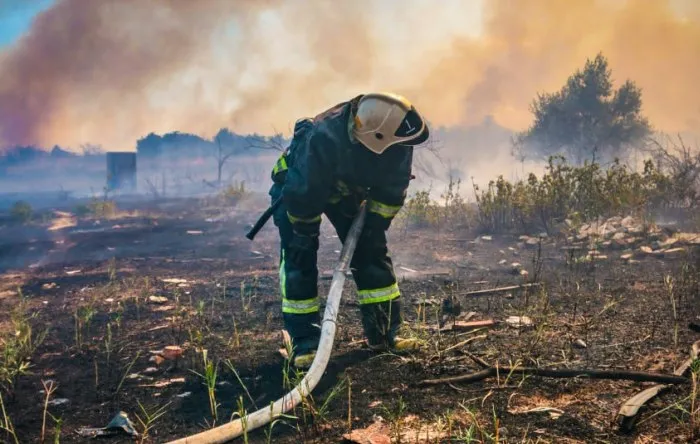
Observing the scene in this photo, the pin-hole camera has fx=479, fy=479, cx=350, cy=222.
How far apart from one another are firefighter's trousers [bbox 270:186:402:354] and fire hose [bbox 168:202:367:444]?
5.4 inches

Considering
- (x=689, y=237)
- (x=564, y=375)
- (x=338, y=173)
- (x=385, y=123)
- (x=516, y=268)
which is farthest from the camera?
(x=689, y=237)

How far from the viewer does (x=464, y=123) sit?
37.0m

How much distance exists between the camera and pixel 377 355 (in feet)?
9.43

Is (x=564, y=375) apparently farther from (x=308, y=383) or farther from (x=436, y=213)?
(x=436, y=213)

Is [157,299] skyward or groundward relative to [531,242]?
groundward

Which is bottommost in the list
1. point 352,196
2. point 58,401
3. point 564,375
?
point 58,401

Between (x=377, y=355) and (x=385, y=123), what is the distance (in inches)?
54.3

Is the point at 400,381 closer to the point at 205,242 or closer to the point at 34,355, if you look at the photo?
the point at 34,355

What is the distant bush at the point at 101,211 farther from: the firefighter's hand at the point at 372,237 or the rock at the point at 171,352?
the firefighter's hand at the point at 372,237

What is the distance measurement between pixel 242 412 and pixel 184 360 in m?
1.42

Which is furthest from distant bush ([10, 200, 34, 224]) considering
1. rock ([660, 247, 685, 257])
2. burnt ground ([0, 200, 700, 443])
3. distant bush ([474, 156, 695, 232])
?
rock ([660, 247, 685, 257])

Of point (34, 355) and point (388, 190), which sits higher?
point (388, 190)

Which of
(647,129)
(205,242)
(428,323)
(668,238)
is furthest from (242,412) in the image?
(647,129)

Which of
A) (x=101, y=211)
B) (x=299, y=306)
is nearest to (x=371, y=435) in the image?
(x=299, y=306)
